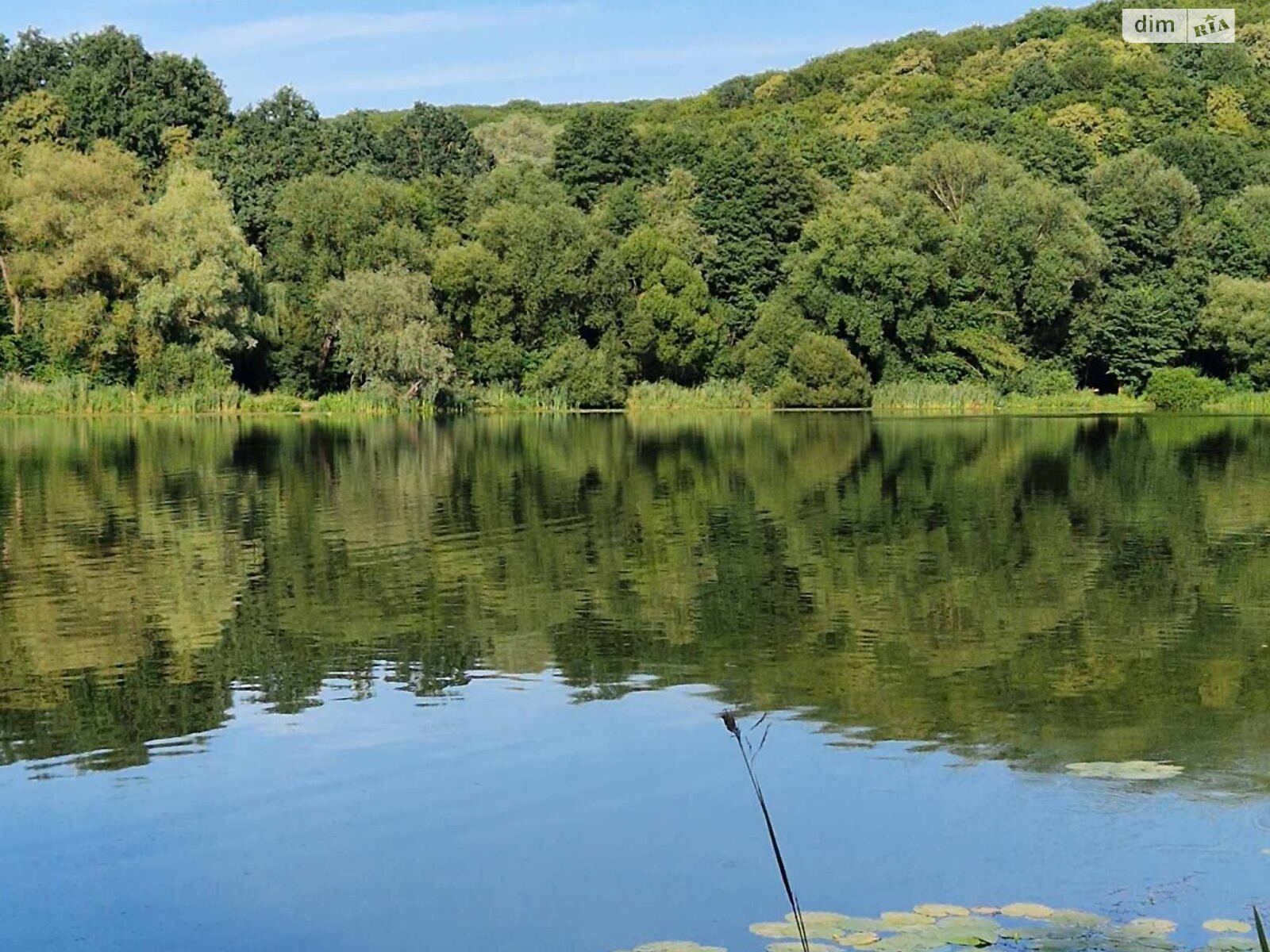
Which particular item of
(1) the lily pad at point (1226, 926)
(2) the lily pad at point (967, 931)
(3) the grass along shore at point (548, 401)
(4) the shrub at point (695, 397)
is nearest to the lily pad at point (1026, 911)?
(2) the lily pad at point (967, 931)

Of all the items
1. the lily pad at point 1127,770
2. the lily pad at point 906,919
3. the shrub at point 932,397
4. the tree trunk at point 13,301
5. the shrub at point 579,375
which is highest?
the tree trunk at point 13,301

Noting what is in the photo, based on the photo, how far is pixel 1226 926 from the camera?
7055 millimetres

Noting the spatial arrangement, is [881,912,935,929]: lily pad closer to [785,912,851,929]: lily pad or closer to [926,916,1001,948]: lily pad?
[926,916,1001,948]: lily pad

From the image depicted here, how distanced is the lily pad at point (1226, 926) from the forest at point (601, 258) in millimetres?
60155

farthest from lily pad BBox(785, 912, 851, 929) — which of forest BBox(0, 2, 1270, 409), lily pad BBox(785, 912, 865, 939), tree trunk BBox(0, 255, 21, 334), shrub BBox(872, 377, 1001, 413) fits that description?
shrub BBox(872, 377, 1001, 413)

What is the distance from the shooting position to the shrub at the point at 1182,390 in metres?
73.2

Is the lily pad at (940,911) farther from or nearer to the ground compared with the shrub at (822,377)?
nearer to the ground

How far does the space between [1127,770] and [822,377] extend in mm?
62175

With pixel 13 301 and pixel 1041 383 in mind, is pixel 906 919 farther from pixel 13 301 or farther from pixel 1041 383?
pixel 1041 383

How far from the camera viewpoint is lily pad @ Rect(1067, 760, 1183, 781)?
Answer: 381 inches

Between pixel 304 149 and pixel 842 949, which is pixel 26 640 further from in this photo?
pixel 304 149

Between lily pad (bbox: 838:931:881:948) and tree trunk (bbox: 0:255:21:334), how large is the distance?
65.6 meters

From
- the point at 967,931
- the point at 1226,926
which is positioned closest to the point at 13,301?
the point at 967,931

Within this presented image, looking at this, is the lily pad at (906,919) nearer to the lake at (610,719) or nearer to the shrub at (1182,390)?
the lake at (610,719)
